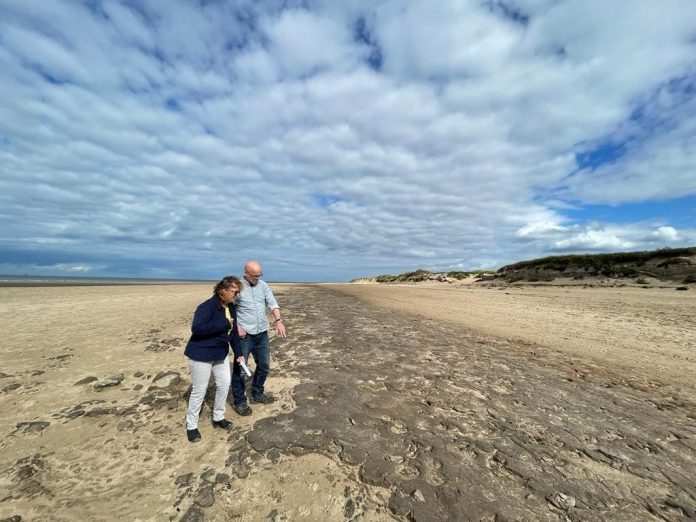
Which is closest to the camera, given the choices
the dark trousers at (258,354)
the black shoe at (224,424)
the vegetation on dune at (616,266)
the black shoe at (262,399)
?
the black shoe at (224,424)

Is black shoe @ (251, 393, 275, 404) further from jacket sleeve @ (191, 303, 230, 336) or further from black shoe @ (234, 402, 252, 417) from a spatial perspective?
jacket sleeve @ (191, 303, 230, 336)

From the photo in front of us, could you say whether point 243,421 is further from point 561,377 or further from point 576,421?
point 561,377

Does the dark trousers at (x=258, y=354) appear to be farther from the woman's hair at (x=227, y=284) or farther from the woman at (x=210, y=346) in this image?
the woman's hair at (x=227, y=284)

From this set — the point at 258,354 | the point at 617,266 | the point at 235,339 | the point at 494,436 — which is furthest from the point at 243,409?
the point at 617,266

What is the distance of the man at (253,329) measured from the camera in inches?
224

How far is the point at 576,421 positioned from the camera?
5340mm

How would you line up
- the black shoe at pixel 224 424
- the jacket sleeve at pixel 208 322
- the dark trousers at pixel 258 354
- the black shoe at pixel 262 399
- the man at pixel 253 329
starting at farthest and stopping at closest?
the black shoe at pixel 262 399 < the dark trousers at pixel 258 354 < the man at pixel 253 329 < the black shoe at pixel 224 424 < the jacket sleeve at pixel 208 322

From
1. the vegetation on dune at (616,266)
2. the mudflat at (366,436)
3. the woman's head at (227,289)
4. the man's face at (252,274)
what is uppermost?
the vegetation on dune at (616,266)

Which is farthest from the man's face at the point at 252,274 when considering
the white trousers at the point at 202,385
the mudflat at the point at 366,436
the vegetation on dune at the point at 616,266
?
the vegetation on dune at the point at 616,266

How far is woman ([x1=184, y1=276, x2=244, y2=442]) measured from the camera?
4660 mm

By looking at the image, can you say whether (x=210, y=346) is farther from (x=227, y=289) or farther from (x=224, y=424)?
(x=224, y=424)

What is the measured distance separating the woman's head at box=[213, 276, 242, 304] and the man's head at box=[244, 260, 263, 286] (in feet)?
2.63

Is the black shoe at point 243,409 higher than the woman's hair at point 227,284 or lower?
lower

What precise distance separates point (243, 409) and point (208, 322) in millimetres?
1946
